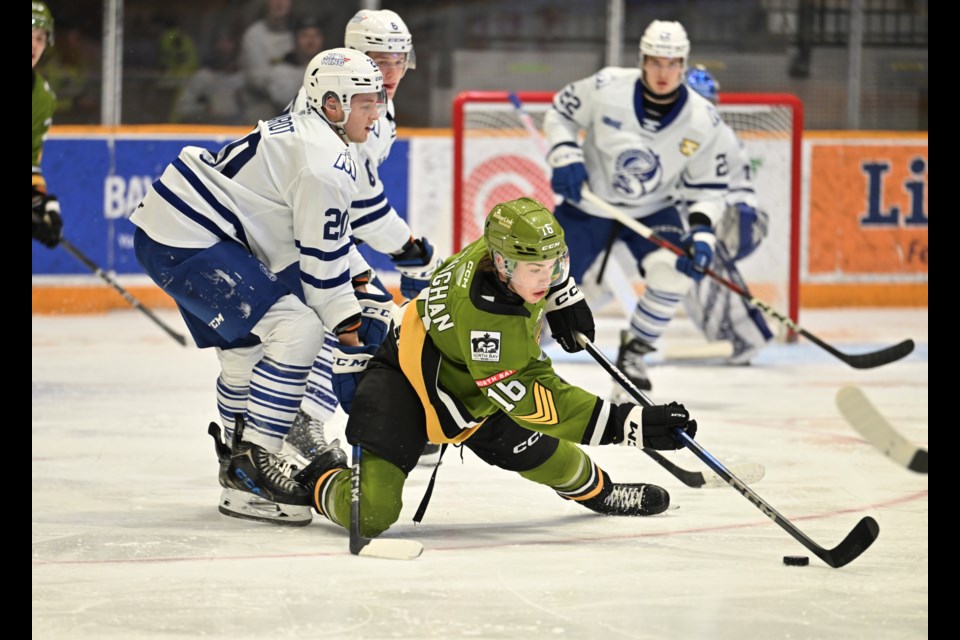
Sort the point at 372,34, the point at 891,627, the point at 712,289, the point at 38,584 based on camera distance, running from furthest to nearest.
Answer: the point at 712,289 < the point at 372,34 < the point at 38,584 < the point at 891,627

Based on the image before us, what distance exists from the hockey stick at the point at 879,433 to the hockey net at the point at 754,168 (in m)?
4.29

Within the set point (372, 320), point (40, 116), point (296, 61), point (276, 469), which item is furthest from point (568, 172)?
point (296, 61)

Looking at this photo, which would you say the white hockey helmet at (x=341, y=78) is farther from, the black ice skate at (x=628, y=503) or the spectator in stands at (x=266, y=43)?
the spectator in stands at (x=266, y=43)

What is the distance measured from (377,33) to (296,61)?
3434 mm

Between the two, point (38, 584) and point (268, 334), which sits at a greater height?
point (268, 334)

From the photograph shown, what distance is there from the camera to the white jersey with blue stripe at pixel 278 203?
3.28 m

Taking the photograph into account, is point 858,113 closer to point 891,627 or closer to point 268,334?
point 268,334

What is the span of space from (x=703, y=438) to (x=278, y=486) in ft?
5.16

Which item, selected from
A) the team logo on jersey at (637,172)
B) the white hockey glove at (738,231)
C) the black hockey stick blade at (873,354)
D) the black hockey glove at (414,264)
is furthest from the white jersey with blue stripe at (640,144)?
the black hockey glove at (414,264)

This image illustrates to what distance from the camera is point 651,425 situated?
2920 millimetres

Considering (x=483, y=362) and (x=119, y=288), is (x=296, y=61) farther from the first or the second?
(x=483, y=362)

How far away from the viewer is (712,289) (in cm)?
620

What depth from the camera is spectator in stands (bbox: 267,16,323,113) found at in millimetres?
7414
